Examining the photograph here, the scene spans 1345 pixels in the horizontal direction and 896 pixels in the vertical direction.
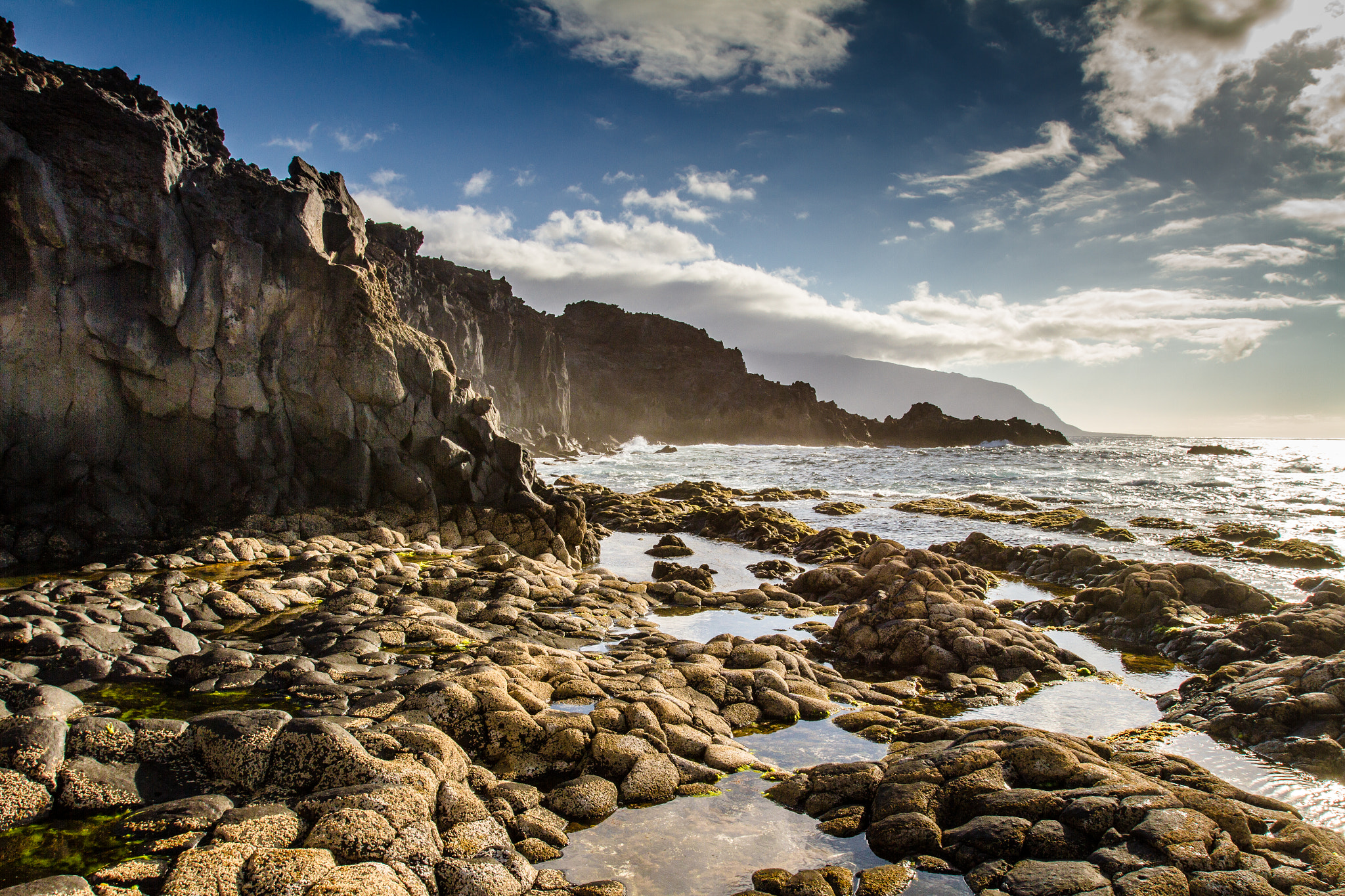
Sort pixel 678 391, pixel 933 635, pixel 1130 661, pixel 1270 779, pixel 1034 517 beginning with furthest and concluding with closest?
pixel 678 391
pixel 1034 517
pixel 1130 661
pixel 933 635
pixel 1270 779

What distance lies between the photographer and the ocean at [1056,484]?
2989cm

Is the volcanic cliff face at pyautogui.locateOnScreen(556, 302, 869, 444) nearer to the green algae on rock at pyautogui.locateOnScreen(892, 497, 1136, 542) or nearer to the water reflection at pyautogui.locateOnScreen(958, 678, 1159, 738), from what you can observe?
the green algae on rock at pyautogui.locateOnScreen(892, 497, 1136, 542)

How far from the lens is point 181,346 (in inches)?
826

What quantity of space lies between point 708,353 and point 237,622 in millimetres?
160536

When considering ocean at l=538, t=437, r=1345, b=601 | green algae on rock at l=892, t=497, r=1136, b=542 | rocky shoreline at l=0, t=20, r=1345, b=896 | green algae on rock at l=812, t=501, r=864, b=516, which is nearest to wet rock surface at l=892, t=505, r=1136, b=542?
green algae on rock at l=892, t=497, r=1136, b=542

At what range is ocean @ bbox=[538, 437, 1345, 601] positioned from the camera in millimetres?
29891

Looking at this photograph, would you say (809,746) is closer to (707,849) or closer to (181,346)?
(707,849)

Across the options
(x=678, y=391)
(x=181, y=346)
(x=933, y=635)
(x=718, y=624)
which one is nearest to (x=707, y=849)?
(x=933, y=635)

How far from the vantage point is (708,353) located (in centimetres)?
16975

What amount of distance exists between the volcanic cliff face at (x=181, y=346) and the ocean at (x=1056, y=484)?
20.4 m

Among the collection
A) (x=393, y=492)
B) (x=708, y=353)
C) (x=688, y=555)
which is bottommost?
(x=688, y=555)

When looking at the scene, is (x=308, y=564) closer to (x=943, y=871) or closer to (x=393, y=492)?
(x=393, y=492)

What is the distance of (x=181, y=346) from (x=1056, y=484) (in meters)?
56.7

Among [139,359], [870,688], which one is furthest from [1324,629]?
[139,359]
